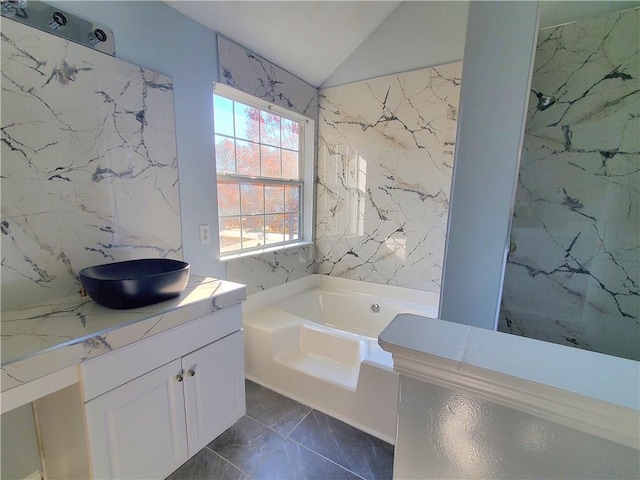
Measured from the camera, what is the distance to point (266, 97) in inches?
87.3

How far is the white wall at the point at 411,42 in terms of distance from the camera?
2100 mm

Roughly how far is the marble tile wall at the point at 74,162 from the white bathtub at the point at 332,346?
99cm

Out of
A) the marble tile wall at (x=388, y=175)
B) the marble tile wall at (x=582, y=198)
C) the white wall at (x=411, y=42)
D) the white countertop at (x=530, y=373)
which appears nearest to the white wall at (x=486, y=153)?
the white countertop at (x=530, y=373)

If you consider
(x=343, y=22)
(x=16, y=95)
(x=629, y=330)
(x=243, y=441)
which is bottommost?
(x=243, y=441)

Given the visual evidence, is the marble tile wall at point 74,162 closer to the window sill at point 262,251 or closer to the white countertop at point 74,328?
the white countertop at point 74,328

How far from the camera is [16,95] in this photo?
44.6 inches

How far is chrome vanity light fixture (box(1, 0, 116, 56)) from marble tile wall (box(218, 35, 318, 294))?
0.67m

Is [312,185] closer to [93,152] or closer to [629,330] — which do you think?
[93,152]

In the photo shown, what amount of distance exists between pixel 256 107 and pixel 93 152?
1256 millimetres

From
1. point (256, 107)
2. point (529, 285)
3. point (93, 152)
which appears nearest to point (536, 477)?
point (529, 285)

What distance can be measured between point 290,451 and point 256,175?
191cm

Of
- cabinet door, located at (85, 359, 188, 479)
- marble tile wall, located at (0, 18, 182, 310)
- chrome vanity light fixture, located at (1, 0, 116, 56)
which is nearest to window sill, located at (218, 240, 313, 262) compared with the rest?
marble tile wall, located at (0, 18, 182, 310)

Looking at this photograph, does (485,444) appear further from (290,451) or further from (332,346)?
(332,346)

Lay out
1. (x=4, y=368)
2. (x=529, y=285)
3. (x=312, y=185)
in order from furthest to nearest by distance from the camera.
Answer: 1. (x=312, y=185)
2. (x=529, y=285)
3. (x=4, y=368)
